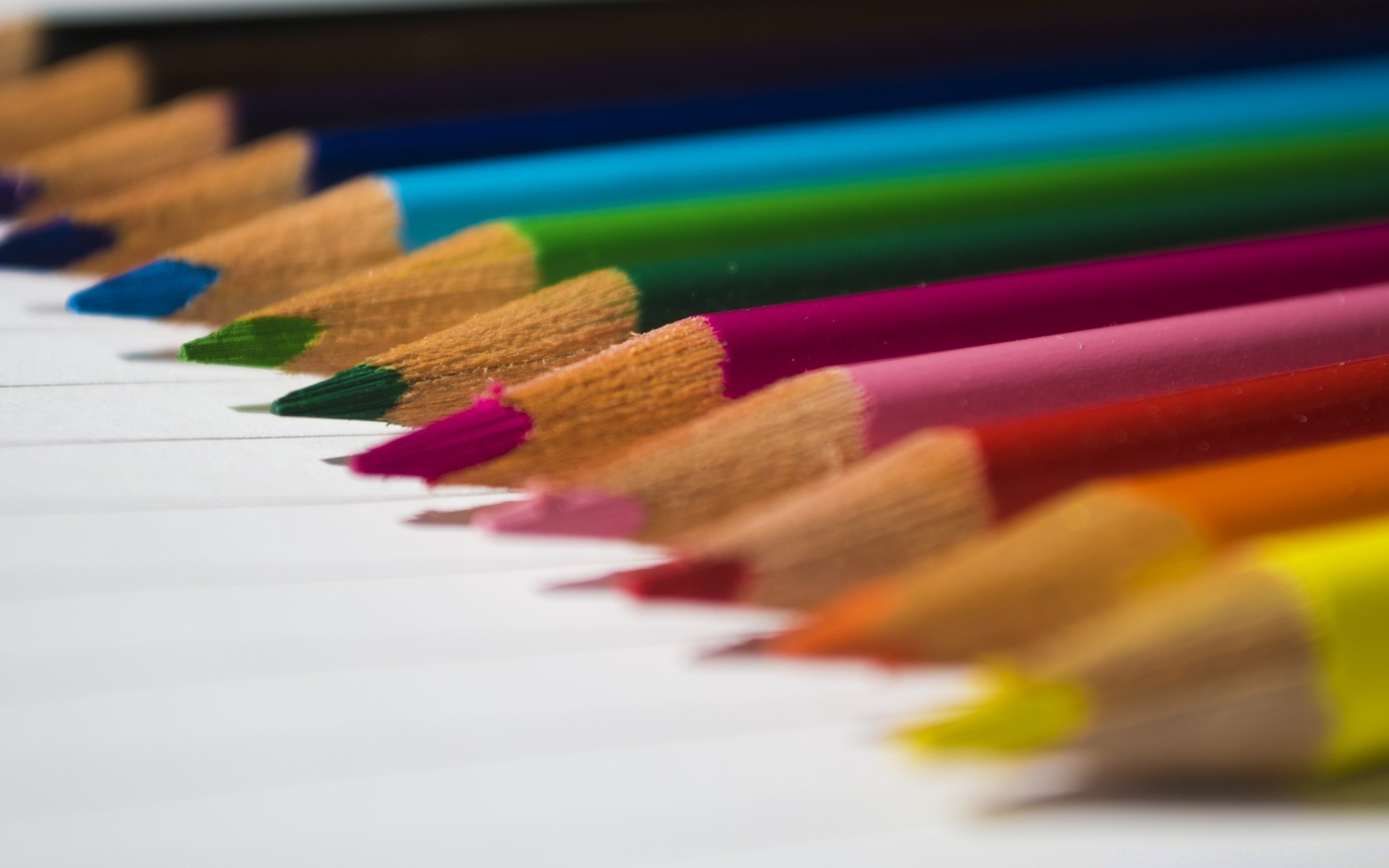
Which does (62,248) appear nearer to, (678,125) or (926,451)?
(678,125)

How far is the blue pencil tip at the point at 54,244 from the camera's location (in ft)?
2.42

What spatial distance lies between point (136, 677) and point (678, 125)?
0.54m

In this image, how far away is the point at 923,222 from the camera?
73 centimetres

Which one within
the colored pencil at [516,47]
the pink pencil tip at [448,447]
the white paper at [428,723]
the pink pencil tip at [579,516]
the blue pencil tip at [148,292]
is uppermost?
the colored pencil at [516,47]

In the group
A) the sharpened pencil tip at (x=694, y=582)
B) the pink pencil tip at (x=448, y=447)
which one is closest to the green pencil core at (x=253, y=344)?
the pink pencil tip at (x=448, y=447)

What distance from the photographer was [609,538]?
1.58ft

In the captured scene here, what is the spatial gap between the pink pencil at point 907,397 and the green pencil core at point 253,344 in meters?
0.12

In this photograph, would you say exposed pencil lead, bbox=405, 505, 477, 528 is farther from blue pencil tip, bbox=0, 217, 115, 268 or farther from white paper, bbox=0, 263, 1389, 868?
blue pencil tip, bbox=0, 217, 115, 268

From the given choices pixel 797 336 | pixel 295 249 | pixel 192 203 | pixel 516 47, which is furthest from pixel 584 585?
pixel 516 47

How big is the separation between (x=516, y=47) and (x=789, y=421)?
63 centimetres

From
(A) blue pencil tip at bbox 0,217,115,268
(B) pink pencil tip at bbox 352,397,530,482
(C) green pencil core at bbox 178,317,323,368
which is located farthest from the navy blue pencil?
(B) pink pencil tip at bbox 352,397,530,482

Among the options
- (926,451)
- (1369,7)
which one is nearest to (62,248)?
(926,451)

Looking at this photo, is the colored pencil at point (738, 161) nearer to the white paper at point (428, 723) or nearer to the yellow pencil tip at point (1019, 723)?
the white paper at point (428, 723)

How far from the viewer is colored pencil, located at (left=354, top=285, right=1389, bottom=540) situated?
48cm
